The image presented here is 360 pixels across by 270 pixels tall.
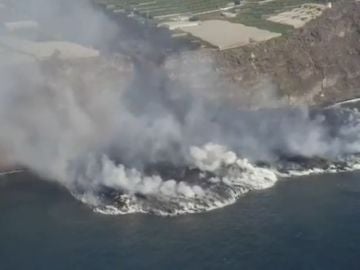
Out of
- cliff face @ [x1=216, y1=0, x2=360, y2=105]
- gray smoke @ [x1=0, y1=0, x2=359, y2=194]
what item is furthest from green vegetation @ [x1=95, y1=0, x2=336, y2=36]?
gray smoke @ [x1=0, y1=0, x2=359, y2=194]

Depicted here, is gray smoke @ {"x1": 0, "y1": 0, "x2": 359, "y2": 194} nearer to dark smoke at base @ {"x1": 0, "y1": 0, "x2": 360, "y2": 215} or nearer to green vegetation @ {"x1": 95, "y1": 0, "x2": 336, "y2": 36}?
dark smoke at base @ {"x1": 0, "y1": 0, "x2": 360, "y2": 215}


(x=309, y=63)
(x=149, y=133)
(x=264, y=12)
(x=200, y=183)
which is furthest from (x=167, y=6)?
(x=200, y=183)

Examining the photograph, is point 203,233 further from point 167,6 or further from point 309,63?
point 167,6

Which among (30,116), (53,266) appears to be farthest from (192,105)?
(53,266)

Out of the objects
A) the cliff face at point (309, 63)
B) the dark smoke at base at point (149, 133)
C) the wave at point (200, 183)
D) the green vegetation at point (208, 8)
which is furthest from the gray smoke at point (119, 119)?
the green vegetation at point (208, 8)

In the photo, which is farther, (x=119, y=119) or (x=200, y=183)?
(x=119, y=119)

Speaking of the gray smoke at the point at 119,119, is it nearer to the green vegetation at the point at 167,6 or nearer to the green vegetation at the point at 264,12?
the green vegetation at the point at 264,12
